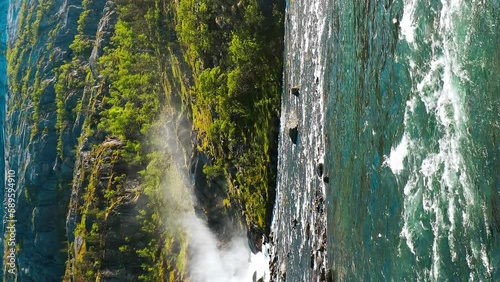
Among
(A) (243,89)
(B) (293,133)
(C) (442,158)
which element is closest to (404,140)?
(C) (442,158)

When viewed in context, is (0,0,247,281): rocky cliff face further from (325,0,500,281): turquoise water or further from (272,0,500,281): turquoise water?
(325,0,500,281): turquoise water

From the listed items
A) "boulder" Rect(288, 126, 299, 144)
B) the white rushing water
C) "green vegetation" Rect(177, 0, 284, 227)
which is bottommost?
the white rushing water

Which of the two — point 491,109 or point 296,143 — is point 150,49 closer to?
point 296,143

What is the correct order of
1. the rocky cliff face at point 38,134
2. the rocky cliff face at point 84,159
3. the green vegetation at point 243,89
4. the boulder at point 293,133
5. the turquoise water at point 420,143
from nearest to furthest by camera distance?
the turquoise water at point 420,143, the boulder at point 293,133, the green vegetation at point 243,89, the rocky cliff face at point 84,159, the rocky cliff face at point 38,134

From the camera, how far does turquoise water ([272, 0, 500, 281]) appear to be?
19.2ft

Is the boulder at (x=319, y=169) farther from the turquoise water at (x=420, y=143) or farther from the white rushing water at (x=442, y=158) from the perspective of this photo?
the white rushing water at (x=442, y=158)

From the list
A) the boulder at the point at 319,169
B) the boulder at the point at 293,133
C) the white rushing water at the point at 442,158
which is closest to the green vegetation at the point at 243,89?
the boulder at the point at 293,133

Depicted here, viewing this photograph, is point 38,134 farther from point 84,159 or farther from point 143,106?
point 143,106

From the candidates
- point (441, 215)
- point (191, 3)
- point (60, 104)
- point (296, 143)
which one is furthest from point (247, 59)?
point (60, 104)

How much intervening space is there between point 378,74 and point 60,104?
28338 millimetres

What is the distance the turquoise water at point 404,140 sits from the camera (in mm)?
5867

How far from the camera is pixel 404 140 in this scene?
766 cm

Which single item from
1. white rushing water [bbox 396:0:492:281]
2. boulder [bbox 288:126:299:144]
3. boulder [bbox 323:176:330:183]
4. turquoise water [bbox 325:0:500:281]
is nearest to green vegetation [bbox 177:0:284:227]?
boulder [bbox 288:126:299:144]

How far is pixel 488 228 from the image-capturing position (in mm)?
5621
